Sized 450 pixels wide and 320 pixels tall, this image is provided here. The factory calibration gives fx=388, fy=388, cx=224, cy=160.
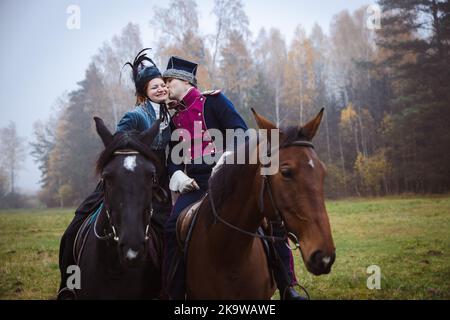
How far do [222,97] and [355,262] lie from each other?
6902mm

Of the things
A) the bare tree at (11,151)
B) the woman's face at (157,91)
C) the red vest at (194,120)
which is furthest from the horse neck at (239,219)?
the bare tree at (11,151)

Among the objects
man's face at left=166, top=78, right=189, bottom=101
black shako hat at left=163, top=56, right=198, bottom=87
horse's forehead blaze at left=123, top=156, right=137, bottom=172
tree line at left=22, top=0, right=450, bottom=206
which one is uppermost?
tree line at left=22, top=0, right=450, bottom=206

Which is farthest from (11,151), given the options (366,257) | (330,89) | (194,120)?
(194,120)

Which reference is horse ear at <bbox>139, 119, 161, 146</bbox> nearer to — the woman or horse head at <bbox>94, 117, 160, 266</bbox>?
horse head at <bbox>94, 117, 160, 266</bbox>

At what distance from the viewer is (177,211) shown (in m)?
3.86

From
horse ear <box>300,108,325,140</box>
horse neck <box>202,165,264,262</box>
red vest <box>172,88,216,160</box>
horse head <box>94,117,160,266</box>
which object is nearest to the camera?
horse ear <box>300,108,325,140</box>

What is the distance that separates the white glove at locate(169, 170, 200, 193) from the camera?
3793mm

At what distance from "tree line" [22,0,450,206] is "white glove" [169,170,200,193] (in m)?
16.1

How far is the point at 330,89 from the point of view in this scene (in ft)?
120

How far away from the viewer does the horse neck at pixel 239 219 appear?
3109mm

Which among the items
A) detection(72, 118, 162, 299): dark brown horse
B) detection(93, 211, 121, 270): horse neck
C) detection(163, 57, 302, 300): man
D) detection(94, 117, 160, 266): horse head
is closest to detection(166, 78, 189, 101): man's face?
detection(163, 57, 302, 300): man

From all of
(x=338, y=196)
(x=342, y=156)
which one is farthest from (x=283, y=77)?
(x=338, y=196)

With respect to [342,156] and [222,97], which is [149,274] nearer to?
[222,97]
